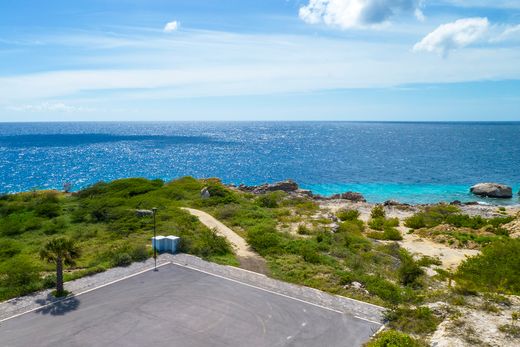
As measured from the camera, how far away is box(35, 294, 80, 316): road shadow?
18391 mm

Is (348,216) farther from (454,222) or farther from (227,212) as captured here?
(227,212)

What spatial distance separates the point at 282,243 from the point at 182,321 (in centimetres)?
1287

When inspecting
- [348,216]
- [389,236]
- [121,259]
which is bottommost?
[389,236]

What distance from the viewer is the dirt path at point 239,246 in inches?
1008

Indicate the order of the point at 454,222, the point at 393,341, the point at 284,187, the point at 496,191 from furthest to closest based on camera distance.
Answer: the point at 496,191 < the point at 284,187 < the point at 454,222 < the point at 393,341

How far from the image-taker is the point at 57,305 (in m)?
19.1

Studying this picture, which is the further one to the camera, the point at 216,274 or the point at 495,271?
the point at 216,274

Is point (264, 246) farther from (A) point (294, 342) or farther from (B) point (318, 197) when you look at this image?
(B) point (318, 197)

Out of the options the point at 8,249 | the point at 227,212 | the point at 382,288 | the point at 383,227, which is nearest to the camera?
the point at 382,288

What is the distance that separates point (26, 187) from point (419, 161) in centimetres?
10577

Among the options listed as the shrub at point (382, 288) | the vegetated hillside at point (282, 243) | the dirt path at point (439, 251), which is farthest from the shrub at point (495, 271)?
the dirt path at point (439, 251)

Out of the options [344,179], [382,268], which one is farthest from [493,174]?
[382,268]

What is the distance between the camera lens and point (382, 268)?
2678 centimetres

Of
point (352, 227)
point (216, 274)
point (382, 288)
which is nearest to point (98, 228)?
point (216, 274)
